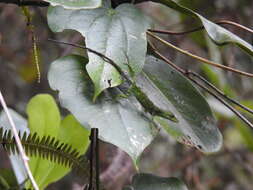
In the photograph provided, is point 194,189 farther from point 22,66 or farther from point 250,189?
point 22,66

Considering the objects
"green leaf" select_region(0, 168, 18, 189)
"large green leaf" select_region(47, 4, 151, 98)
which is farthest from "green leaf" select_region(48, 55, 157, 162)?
"green leaf" select_region(0, 168, 18, 189)

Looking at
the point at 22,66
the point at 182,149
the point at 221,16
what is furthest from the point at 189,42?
the point at 22,66

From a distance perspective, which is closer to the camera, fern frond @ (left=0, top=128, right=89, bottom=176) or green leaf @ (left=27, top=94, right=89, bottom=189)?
fern frond @ (left=0, top=128, right=89, bottom=176)

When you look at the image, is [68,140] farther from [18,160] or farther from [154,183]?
[154,183]

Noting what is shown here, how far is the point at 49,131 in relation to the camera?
96 centimetres

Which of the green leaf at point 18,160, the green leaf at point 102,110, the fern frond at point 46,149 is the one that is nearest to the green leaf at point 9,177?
the green leaf at point 18,160

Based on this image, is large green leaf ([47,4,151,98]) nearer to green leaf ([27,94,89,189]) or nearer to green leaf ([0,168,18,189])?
green leaf ([27,94,89,189])

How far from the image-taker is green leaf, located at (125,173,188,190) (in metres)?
0.75

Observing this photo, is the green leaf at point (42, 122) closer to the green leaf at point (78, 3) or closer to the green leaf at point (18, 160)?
the green leaf at point (18, 160)

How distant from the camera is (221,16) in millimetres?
1579

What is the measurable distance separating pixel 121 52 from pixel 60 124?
1.18 feet

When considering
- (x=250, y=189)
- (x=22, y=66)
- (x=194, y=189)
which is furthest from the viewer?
(x=250, y=189)

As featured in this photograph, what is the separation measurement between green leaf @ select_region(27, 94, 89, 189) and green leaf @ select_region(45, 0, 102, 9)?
13.7 inches

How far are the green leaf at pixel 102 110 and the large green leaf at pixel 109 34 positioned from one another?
3 cm
